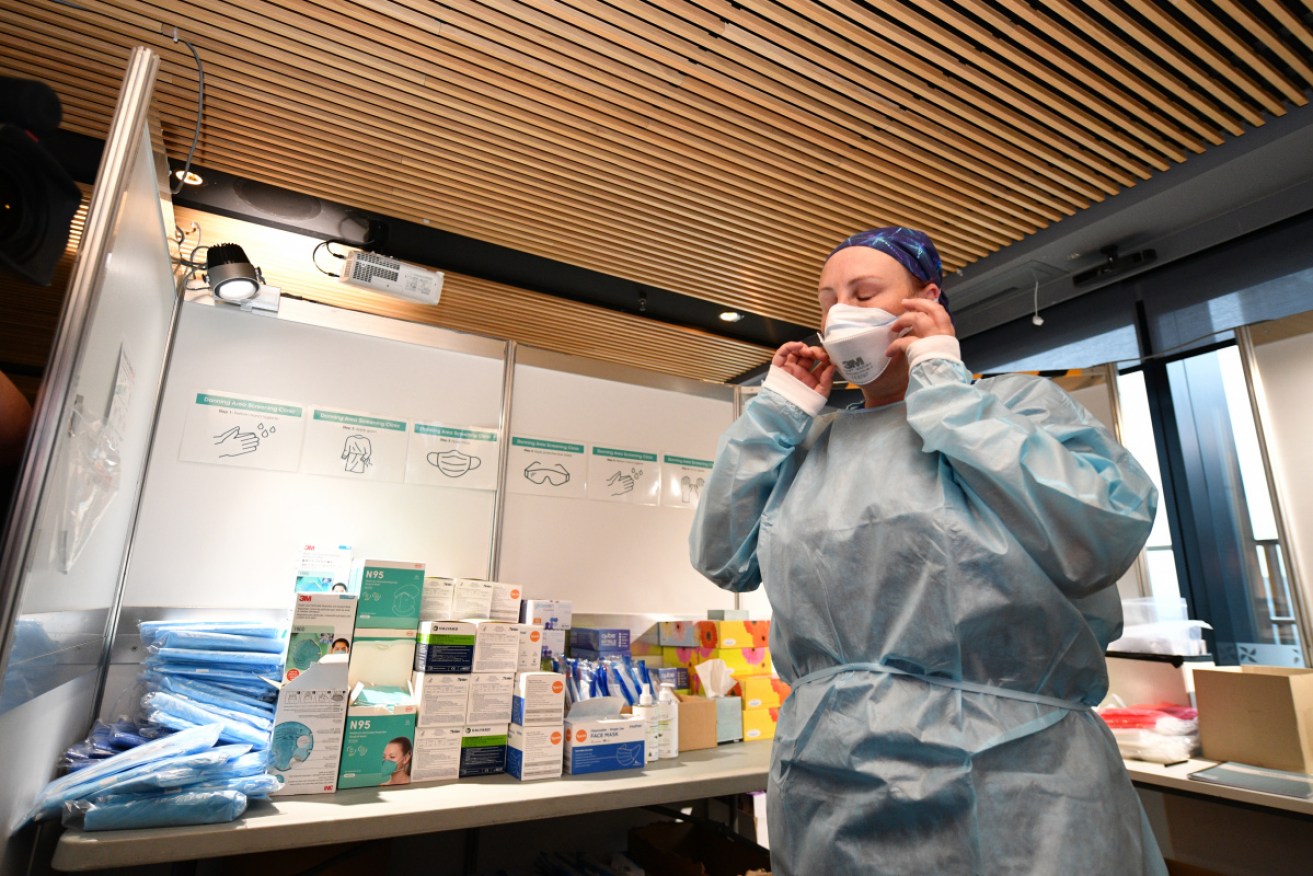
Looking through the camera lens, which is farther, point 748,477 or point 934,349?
point 748,477

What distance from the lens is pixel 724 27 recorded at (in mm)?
1894

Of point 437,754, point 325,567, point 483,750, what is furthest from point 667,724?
point 325,567

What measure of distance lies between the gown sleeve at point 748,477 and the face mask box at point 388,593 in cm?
91

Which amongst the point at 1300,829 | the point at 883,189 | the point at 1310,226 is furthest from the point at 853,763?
the point at 1310,226

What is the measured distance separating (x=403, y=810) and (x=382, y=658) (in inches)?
18.2

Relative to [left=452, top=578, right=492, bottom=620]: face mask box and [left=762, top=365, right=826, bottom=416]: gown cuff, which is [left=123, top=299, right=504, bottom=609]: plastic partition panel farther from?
[left=762, top=365, right=826, bottom=416]: gown cuff

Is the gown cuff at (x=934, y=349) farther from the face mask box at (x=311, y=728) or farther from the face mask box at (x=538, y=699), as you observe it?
the face mask box at (x=311, y=728)

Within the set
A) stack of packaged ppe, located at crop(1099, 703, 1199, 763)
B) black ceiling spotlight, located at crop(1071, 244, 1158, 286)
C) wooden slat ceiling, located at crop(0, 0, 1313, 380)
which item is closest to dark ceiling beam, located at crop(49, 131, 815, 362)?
wooden slat ceiling, located at crop(0, 0, 1313, 380)

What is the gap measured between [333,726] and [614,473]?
4.62 ft

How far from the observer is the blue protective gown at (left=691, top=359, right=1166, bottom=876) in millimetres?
978

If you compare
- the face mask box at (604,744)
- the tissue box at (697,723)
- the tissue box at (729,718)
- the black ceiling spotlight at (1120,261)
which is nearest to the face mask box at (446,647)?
the face mask box at (604,744)

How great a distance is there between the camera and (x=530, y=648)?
1.94 m

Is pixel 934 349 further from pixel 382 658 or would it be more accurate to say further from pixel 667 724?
pixel 382 658

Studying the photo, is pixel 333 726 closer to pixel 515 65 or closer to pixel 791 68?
pixel 515 65
